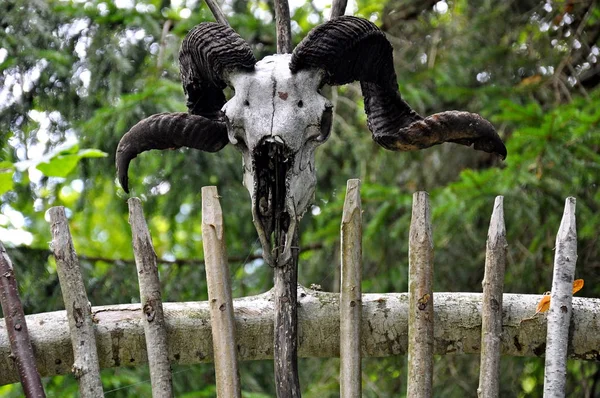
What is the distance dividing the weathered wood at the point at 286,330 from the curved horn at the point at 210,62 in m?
0.40

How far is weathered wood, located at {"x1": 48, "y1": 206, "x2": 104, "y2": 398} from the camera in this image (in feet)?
6.40

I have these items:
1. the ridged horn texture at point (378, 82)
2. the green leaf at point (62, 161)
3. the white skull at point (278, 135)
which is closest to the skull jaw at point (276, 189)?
the white skull at point (278, 135)

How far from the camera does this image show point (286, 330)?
197 cm

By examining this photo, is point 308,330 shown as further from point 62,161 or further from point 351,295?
point 62,161

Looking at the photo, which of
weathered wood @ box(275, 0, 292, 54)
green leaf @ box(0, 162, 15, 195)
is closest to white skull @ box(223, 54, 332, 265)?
weathered wood @ box(275, 0, 292, 54)

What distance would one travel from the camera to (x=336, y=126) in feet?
14.5

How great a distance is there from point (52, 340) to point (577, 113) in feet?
7.09

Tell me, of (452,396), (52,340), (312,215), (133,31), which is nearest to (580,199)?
(452,396)

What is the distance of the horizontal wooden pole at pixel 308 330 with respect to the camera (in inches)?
80.9

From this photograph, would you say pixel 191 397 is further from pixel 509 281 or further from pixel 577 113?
pixel 577 113

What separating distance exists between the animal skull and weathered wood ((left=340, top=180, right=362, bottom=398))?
0.43ft

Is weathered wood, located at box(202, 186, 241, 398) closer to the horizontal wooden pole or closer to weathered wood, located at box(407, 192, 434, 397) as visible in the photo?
the horizontal wooden pole

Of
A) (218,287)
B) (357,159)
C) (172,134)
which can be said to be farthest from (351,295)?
(357,159)

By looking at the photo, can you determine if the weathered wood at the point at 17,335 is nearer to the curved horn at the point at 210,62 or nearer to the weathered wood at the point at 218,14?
the curved horn at the point at 210,62
